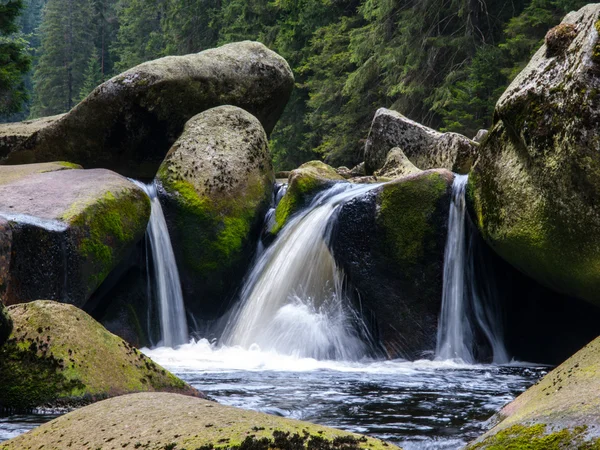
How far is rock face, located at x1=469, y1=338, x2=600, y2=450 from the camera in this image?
2820mm

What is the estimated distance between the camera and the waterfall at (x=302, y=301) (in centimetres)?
807

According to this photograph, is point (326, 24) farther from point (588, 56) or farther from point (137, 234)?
point (588, 56)

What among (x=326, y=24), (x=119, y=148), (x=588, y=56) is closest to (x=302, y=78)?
(x=326, y=24)

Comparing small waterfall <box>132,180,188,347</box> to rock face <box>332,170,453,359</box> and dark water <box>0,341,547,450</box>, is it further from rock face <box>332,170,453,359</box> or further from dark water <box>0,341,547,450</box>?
rock face <box>332,170,453,359</box>

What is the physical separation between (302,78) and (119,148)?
59.2 feet

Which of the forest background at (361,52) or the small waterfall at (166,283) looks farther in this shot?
the forest background at (361,52)

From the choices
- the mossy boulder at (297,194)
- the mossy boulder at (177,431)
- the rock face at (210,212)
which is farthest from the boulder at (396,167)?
the mossy boulder at (177,431)

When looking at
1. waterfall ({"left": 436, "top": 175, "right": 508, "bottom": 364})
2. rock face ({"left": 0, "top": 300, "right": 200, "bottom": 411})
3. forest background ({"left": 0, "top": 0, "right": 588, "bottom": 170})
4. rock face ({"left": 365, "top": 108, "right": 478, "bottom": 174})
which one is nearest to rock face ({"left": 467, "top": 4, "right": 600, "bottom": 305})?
waterfall ({"left": 436, "top": 175, "right": 508, "bottom": 364})

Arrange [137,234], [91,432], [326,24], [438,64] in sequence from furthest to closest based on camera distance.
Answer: [326,24], [438,64], [137,234], [91,432]

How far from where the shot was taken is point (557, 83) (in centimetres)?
639

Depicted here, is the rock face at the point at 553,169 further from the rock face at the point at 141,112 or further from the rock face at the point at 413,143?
the rock face at the point at 141,112

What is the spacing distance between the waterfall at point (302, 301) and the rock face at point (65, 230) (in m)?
1.69

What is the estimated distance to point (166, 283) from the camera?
30.5 ft

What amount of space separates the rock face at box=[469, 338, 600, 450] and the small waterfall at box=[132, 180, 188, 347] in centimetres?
588
